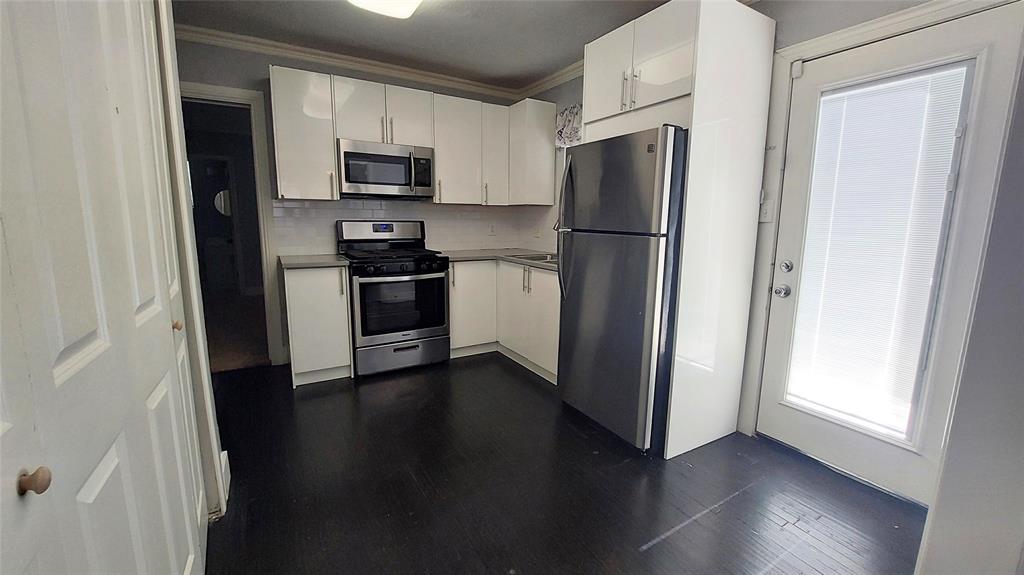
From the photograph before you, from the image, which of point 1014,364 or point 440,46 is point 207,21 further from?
point 1014,364

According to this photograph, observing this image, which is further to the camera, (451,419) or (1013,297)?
Result: (451,419)

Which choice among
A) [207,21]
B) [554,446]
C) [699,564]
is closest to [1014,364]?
[699,564]

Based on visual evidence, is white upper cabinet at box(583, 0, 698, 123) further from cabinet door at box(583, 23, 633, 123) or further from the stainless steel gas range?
the stainless steel gas range

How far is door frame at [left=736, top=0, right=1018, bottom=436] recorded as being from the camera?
168 cm

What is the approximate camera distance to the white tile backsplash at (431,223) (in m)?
3.33

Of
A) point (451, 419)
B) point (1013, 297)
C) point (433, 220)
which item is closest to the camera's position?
point (1013, 297)

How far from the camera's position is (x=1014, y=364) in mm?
618

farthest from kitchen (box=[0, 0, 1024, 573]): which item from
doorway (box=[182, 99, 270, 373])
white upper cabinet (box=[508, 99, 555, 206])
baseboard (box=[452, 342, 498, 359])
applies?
doorway (box=[182, 99, 270, 373])

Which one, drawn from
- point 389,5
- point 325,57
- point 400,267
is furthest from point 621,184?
point 325,57

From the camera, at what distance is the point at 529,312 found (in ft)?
10.7

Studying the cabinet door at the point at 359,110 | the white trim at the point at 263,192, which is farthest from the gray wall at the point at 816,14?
the white trim at the point at 263,192

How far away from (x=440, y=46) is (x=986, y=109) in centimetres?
299

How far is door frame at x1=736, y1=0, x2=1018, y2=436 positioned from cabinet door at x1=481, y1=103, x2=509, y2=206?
7.06 feet

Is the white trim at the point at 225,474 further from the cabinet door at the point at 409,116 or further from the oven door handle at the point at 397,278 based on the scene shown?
the cabinet door at the point at 409,116
